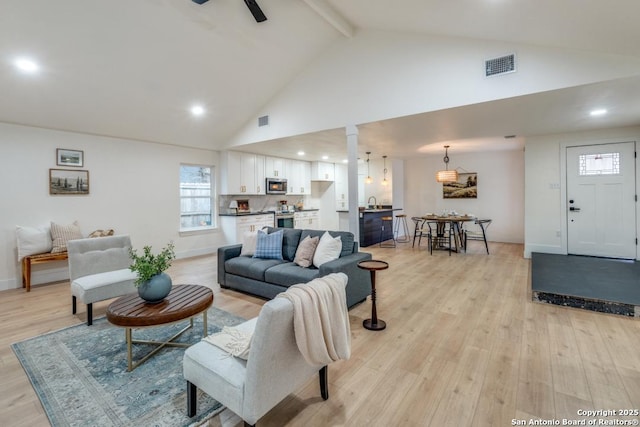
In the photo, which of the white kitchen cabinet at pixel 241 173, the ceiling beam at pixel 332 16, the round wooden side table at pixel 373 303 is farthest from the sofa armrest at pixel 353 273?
the white kitchen cabinet at pixel 241 173

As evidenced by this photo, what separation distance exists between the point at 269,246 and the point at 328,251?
994 mm

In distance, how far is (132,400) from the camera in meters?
1.95

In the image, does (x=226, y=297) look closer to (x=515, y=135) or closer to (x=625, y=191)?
(x=515, y=135)

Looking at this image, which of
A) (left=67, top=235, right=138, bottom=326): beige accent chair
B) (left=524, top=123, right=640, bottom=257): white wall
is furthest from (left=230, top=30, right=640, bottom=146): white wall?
(left=67, top=235, right=138, bottom=326): beige accent chair

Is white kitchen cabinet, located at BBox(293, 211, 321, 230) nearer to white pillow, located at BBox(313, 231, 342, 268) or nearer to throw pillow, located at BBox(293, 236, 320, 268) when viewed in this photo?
throw pillow, located at BBox(293, 236, 320, 268)

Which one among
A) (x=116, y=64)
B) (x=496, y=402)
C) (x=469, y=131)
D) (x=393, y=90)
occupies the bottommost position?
(x=496, y=402)

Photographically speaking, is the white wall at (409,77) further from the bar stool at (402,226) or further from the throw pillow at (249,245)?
the bar stool at (402,226)

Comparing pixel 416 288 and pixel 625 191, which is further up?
pixel 625 191

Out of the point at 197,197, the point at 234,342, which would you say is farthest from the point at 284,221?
the point at 234,342

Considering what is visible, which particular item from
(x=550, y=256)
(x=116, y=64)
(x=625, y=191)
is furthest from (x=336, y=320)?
(x=625, y=191)

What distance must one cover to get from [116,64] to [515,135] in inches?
267

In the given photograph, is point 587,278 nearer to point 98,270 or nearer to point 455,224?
point 455,224

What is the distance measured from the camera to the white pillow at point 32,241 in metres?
4.31

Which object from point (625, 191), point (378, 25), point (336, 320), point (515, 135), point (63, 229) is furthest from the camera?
point (515, 135)
